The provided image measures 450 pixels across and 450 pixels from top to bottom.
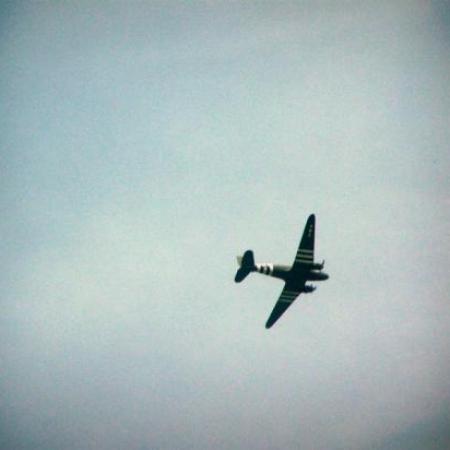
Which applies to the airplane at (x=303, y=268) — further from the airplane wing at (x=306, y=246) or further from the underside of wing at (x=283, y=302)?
the underside of wing at (x=283, y=302)

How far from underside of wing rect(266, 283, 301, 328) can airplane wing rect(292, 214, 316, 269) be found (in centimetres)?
433

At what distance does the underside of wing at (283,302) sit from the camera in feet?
187

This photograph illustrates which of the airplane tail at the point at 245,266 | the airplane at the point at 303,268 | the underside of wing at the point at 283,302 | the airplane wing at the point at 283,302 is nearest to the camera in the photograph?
the airplane tail at the point at 245,266

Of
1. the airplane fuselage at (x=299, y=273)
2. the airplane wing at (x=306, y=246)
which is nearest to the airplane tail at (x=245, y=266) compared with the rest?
the airplane fuselage at (x=299, y=273)

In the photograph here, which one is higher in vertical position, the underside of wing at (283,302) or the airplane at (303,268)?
the airplane at (303,268)

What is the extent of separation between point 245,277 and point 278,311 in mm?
11324

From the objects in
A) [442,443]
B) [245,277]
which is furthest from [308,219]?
[442,443]

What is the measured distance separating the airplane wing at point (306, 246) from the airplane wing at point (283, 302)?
4.18 meters

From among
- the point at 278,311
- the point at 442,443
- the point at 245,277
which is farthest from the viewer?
the point at 442,443

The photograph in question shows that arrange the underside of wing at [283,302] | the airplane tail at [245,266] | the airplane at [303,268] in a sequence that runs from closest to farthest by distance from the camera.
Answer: the airplane tail at [245,266], the airplane at [303,268], the underside of wing at [283,302]

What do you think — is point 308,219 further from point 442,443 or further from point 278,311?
point 442,443

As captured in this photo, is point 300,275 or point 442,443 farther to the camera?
point 442,443

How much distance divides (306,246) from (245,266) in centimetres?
971

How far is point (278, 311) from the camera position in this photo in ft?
195
